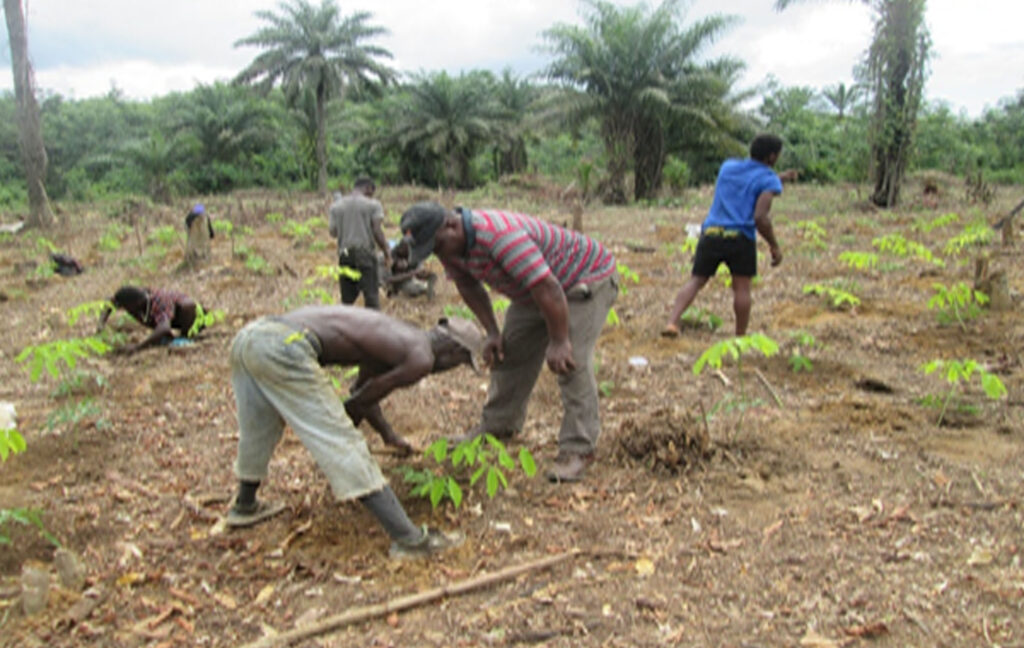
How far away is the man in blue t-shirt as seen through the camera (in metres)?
5.20

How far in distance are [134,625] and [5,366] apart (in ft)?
14.8

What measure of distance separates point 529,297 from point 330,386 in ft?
3.21

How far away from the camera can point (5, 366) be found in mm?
6227

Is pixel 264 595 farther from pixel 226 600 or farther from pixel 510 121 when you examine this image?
pixel 510 121

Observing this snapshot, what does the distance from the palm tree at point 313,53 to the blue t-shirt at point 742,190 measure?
22.5m

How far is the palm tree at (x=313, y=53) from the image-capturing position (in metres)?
26.6

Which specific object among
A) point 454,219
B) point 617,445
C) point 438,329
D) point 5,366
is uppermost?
point 454,219

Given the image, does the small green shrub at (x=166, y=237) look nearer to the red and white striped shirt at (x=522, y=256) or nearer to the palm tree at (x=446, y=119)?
the red and white striped shirt at (x=522, y=256)

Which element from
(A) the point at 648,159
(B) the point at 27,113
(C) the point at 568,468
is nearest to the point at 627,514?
(C) the point at 568,468

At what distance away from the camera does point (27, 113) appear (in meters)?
16.5

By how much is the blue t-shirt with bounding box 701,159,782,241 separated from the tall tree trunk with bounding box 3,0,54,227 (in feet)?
52.4

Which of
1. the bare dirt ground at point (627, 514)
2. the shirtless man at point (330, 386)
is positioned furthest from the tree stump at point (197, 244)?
the shirtless man at point (330, 386)

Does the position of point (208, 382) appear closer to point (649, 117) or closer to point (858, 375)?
point (858, 375)

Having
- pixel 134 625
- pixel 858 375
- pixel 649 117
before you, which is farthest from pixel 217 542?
pixel 649 117
